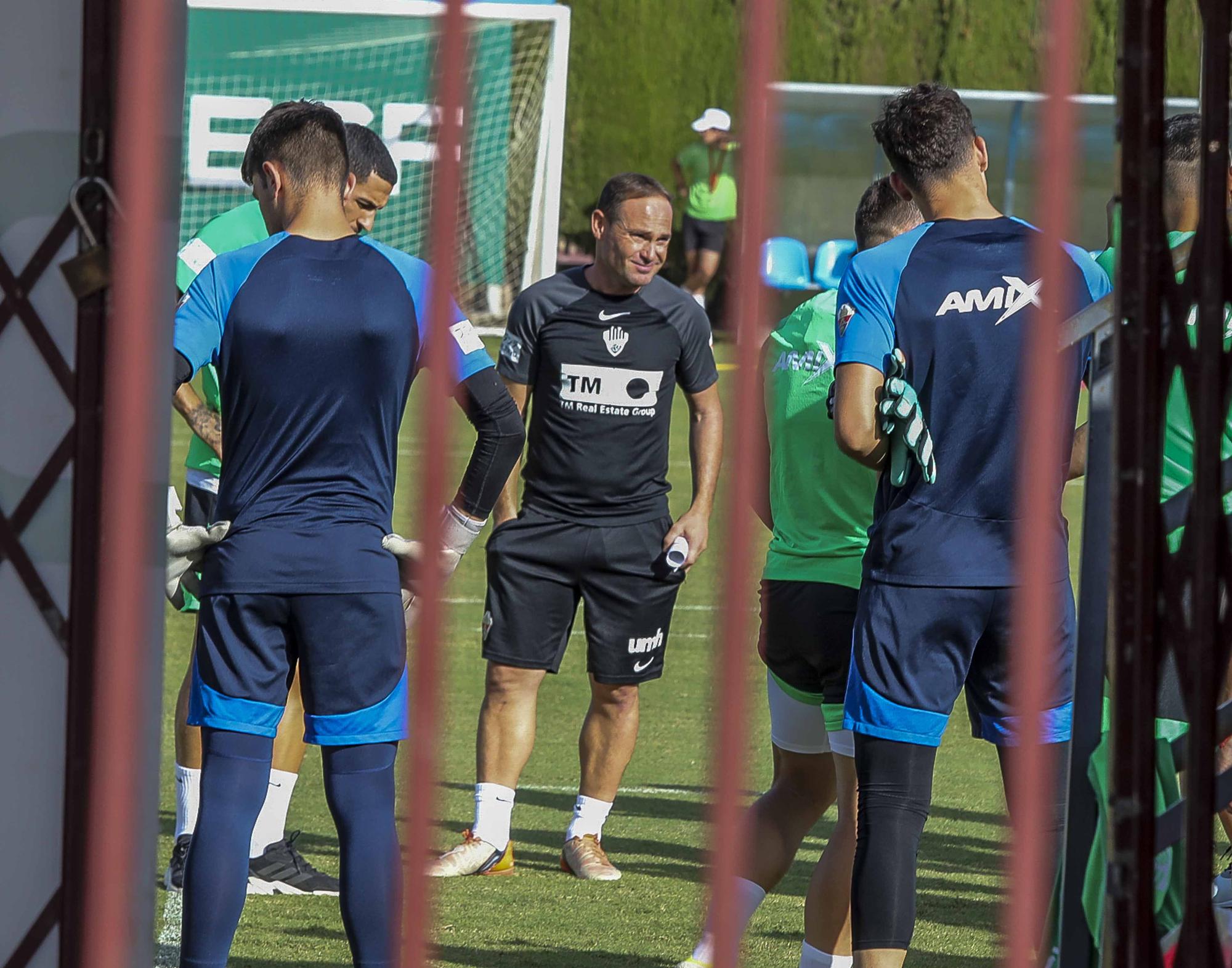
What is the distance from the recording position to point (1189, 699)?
7.98ft

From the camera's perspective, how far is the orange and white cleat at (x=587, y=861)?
4.93 m

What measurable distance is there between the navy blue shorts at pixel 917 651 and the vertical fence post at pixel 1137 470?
0.91 metres

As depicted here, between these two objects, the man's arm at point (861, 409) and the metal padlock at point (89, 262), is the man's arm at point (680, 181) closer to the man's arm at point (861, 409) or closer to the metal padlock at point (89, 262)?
the man's arm at point (861, 409)

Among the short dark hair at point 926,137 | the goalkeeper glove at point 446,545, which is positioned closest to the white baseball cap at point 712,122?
the goalkeeper glove at point 446,545

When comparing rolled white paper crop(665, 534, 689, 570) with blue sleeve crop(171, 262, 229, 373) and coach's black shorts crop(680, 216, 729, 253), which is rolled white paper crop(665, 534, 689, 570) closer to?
blue sleeve crop(171, 262, 229, 373)

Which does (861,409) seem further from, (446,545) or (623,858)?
(623,858)

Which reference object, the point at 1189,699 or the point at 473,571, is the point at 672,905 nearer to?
the point at 1189,699

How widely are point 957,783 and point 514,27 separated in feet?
50.8

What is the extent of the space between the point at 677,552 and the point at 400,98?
16214mm

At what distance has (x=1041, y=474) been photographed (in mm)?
2619

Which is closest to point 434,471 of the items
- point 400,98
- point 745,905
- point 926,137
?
point 926,137

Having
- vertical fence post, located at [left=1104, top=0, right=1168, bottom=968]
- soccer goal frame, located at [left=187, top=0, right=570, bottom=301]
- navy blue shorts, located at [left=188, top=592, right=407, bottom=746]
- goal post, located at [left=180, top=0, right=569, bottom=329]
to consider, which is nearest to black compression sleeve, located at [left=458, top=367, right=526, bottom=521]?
navy blue shorts, located at [left=188, top=592, right=407, bottom=746]

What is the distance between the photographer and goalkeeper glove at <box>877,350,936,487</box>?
3.30 metres

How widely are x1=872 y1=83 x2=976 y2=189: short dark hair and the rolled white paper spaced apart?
1898mm
